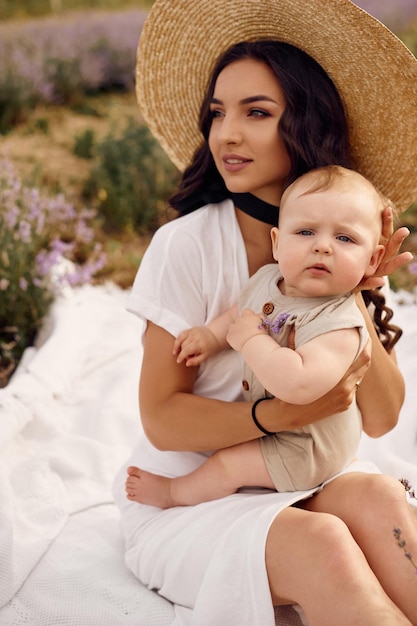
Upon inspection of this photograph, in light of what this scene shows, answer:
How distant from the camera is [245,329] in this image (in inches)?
76.0

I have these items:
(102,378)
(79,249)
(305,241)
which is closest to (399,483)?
(305,241)

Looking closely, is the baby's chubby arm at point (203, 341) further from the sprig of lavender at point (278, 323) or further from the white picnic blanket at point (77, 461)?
the white picnic blanket at point (77, 461)

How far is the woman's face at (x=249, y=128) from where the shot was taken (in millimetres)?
2100

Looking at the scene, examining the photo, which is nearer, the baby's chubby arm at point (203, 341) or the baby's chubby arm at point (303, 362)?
the baby's chubby arm at point (303, 362)

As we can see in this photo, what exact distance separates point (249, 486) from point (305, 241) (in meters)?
0.73

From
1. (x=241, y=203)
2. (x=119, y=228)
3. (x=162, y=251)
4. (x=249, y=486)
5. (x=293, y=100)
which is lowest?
(x=119, y=228)

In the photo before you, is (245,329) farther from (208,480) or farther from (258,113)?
(258,113)

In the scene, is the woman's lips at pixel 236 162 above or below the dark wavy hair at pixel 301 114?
below

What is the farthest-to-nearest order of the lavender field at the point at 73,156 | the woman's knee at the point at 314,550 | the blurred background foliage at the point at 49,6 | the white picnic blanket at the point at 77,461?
the blurred background foliage at the point at 49,6
the lavender field at the point at 73,156
the white picnic blanket at the point at 77,461
the woman's knee at the point at 314,550

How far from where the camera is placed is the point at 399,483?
1966mm

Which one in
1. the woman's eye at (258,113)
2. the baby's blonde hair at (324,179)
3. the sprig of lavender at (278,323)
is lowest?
the sprig of lavender at (278,323)

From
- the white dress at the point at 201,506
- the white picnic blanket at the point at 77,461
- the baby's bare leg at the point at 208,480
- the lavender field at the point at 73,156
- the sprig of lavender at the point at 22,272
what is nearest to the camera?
the white dress at the point at 201,506

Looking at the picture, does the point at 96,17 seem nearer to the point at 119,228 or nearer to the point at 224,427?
the point at 119,228

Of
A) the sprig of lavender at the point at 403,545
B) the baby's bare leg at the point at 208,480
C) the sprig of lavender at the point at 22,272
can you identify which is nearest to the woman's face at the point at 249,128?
the baby's bare leg at the point at 208,480
